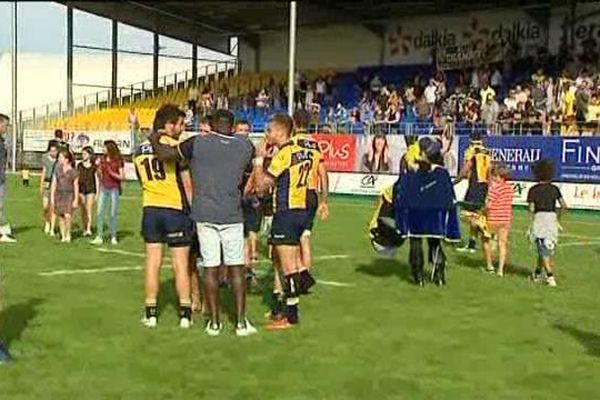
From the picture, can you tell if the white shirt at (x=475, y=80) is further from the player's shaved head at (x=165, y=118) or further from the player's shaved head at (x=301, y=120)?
the player's shaved head at (x=165, y=118)

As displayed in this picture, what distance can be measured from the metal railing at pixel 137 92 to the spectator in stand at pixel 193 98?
132cm

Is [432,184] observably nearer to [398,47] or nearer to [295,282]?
[295,282]

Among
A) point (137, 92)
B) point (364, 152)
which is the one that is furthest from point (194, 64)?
point (364, 152)

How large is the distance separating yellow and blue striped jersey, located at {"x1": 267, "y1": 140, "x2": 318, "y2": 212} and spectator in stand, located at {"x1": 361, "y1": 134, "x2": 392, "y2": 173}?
23.8m

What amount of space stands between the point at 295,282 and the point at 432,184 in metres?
3.48

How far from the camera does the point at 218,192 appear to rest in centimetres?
934

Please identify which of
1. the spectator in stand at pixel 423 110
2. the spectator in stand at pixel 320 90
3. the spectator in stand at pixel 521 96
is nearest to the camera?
the spectator in stand at pixel 521 96

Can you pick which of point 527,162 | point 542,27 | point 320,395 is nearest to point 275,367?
point 320,395

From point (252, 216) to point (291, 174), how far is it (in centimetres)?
221

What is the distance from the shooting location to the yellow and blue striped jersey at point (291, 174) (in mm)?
9906

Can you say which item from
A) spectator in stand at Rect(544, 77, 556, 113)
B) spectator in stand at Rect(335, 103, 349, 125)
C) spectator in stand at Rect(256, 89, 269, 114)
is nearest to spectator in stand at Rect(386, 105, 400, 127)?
spectator in stand at Rect(335, 103, 349, 125)

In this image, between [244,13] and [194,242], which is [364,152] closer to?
[244,13]

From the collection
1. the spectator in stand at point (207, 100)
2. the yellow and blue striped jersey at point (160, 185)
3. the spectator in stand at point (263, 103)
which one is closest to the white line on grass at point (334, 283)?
the yellow and blue striped jersey at point (160, 185)

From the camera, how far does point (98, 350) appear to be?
29.1 feet
